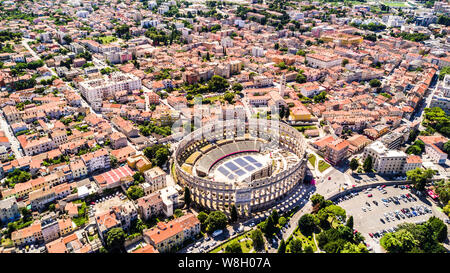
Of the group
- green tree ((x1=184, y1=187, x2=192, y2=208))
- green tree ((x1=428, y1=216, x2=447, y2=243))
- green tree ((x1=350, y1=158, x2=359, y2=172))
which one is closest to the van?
green tree ((x1=184, y1=187, x2=192, y2=208))

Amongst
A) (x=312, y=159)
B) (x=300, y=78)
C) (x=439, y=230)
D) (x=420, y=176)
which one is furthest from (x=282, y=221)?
(x=300, y=78)

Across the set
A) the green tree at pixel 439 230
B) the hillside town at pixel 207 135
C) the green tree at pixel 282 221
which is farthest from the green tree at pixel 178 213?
the green tree at pixel 439 230

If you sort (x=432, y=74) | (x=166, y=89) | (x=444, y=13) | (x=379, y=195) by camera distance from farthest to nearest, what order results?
(x=444, y=13)
(x=432, y=74)
(x=166, y=89)
(x=379, y=195)

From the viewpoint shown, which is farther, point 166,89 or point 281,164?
point 166,89
